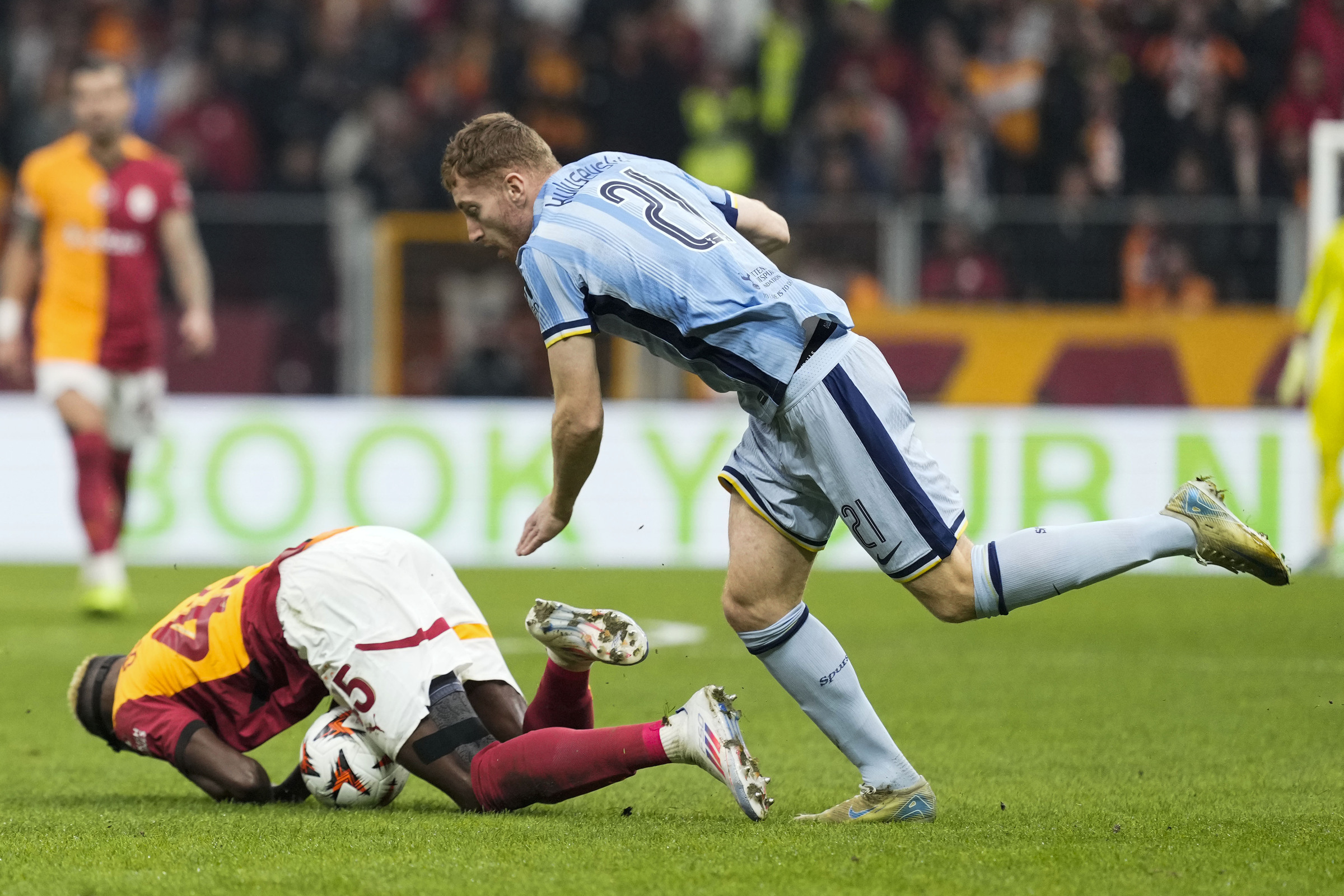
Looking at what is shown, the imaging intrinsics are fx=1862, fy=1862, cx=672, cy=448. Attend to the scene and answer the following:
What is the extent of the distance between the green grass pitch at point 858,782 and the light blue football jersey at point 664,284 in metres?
1.09

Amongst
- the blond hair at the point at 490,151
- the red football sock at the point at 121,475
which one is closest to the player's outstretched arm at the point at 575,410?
the blond hair at the point at 490,151

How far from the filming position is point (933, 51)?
14.9 meters

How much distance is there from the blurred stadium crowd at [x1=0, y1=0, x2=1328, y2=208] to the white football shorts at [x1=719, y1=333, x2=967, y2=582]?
30.7 ft

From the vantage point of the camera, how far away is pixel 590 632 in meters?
4.37

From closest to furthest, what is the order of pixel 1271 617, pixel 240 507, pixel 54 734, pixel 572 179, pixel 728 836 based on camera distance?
1. pixel 728 836
2. pixel 572 179
3. pixel 54 734
4. pixel 1271 617
5. pixel 240 507

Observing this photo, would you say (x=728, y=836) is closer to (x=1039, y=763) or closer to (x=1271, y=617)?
(x=1039, y=763)

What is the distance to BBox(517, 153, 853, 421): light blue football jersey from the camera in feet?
13.8

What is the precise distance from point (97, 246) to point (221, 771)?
5378mm

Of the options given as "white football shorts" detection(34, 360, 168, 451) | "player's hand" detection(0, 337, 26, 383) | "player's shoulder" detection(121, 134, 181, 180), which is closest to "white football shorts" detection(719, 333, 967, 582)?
"white football shorts" detection(34, 360, 168, 451)

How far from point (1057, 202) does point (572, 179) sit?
931cm

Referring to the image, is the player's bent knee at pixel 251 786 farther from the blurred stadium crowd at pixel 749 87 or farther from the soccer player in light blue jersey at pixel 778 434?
the blurred stadium crowd at pixel 749 87

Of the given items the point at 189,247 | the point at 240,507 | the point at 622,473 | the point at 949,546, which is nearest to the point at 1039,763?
the point at 949,546

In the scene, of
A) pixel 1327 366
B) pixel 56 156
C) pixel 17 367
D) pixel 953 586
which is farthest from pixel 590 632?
pixel 17 367

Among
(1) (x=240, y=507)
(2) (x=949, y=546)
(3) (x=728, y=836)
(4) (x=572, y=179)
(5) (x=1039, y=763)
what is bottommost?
(1) (x=240, y=507)
